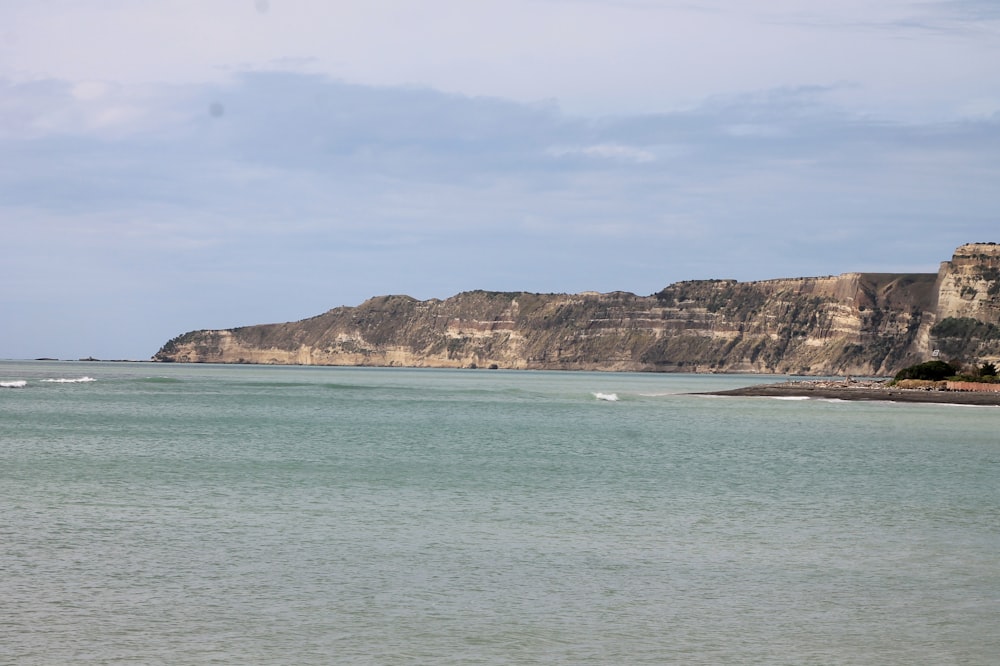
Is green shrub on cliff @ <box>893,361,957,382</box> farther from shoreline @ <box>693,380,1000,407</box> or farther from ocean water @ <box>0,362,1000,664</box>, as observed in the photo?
ocean water @ <box>0,362,1000,664</box>

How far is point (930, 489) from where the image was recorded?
108 ft

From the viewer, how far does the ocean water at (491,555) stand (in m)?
14.5

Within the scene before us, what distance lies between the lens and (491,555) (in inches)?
798

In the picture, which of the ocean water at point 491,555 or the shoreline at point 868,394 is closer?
the ocean water at point 491,555

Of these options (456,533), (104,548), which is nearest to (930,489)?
(456,533)

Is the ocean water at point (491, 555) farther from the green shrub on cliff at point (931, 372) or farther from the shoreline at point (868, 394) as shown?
the green shrub on cliff at point (931, 372)

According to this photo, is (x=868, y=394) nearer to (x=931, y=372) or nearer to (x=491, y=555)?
(x=931, y=372)

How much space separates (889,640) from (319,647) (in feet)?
24.3

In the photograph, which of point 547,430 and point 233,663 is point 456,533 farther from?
point 547,430

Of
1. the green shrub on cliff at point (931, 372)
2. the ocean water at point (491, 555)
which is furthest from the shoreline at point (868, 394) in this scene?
the ocean water at point (491, 555)

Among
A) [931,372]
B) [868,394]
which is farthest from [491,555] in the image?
[931,372]

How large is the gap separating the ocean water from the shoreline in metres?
56.1

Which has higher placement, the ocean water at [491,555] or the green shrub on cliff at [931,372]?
the green shrub on cliff at [931,372]

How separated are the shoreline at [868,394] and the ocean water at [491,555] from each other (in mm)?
56059
